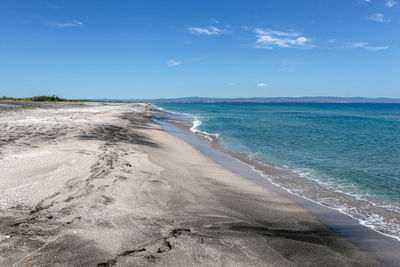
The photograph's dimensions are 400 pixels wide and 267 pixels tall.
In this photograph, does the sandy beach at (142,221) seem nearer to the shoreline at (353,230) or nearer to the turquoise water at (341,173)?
the shoreline at (353,230)

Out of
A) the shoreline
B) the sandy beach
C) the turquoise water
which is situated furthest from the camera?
the turquoise water

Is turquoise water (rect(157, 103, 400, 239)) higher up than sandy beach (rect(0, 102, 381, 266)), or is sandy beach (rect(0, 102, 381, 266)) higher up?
sandy beach (rect(0, 102, 381, 266))

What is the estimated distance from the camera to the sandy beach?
146 inches

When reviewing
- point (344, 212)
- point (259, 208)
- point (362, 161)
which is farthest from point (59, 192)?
point (362, 161)

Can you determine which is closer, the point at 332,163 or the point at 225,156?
the point at 332,163

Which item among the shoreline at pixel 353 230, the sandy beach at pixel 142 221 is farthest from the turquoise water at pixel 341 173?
the sandy beach at pixel 142 221

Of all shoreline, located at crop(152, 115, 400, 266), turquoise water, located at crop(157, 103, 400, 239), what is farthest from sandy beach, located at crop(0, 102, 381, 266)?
turquoise water, located at crop(157, 103, 400, 239)

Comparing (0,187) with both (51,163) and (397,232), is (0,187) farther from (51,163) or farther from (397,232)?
(397,232)

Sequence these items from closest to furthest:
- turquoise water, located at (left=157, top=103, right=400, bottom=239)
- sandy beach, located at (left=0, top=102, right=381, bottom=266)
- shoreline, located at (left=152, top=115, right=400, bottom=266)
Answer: sandy beach, located at (left=0, top=102, right=381, bottom=266) < shoreline, located at (left=152, top=115, right=400, bottom=266) < turquoise water, located at (left=157, top=103, right=400, bottom=239)

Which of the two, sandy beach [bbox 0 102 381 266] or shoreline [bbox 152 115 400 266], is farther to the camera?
shoreline [bbox 152 115 400 266]

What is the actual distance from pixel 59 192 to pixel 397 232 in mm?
7868

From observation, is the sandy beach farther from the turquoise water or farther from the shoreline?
the turquoise water

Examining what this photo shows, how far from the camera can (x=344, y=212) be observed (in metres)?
7.08

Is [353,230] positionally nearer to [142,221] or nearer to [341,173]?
[142,221]
